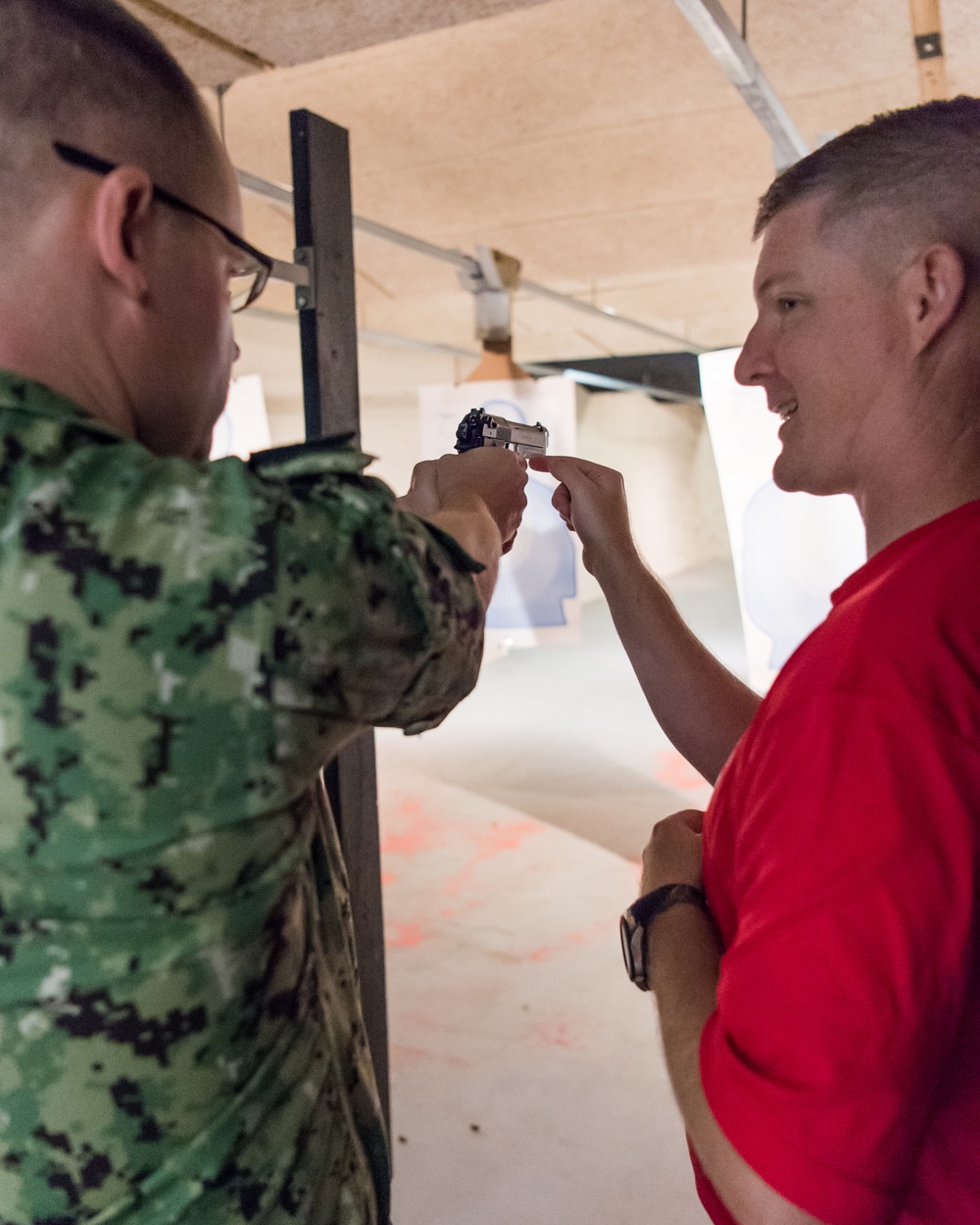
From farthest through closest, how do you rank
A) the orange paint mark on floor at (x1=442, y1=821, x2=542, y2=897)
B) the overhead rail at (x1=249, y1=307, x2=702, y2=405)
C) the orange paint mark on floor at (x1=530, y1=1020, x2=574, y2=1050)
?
1. the overhead rail at (x1=249, y1=307, x2=702, y2=405)
2. the orange paint mark on floor at (x1=442, y1=821, x2=542, y2=897)
3. the orange paint mark on floor at (x1=530, y1=1020, x2=574, y2=1050)

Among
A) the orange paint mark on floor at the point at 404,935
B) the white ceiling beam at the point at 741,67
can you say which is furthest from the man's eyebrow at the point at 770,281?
the orange paint mark on floor at the point at 404,935

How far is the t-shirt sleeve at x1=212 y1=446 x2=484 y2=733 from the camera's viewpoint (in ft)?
1.69

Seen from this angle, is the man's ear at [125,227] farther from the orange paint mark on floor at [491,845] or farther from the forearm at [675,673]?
the orange paint mark on floor at [491,845]

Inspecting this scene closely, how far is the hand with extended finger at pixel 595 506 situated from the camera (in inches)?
45.5

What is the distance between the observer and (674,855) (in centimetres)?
87

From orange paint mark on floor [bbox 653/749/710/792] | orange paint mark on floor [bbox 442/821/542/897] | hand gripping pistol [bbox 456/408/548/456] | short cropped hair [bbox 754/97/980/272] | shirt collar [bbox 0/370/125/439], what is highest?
short cropped hair [bbox 754/97/980/272]

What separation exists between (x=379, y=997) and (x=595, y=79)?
2.09 metres

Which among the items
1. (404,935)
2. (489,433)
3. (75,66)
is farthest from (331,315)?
(404,935)

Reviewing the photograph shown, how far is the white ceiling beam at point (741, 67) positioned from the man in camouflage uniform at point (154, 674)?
3.56 ft

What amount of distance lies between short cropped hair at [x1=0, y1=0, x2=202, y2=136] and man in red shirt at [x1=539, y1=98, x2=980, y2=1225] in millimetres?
548

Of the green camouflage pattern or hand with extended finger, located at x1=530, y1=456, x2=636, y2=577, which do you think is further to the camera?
hand with extended finger, located at x1=530, y1=456, x2=636, y2=577

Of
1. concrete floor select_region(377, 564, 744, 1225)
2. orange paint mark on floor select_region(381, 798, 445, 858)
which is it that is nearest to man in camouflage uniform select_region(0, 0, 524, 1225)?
concrete floor select_region(377, 564, 744, 1225)

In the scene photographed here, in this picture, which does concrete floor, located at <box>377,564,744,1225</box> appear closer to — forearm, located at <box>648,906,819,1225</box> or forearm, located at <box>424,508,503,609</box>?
forearm, located at <box>648,906,819,1225</box>

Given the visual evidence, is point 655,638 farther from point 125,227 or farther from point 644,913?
point 125,227
